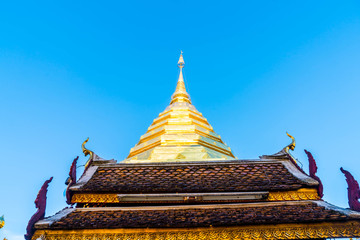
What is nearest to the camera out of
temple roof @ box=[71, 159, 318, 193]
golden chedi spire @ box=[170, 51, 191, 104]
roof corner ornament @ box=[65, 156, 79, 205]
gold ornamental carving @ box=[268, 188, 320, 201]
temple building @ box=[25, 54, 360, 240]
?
temple building @ box=[25, 54, 360, 240]

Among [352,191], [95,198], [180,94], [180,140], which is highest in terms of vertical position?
[180,94]

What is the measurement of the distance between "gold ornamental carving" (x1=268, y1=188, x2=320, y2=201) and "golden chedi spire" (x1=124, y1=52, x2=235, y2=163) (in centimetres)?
377

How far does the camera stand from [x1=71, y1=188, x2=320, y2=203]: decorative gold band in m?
5.87

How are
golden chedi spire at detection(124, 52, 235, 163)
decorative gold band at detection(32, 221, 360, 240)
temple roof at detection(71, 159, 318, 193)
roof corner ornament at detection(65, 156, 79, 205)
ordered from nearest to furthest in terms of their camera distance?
decorative gold band at detection(32, 221, 360, 240), roof corner ornament at detection(65, 156, 79, 205), temple roof at detection(71, 159, 318, 193), golden chedi spire at detection(124, 52, 235, 163)

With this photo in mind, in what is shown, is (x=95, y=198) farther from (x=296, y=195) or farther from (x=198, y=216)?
(x=296, y=195)

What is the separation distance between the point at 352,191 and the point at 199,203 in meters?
2.64

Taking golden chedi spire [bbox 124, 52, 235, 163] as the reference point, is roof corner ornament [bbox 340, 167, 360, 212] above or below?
below

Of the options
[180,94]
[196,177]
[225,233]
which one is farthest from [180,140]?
[225,233]

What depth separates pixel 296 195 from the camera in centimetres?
589

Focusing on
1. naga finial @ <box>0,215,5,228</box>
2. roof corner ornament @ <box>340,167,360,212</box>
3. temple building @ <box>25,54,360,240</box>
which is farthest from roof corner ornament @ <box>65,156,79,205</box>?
roof corner ornament @ <box>340,167,360,212</box>

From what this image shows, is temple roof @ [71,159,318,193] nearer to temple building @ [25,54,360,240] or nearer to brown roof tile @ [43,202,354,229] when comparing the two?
temple building @ [25,54,360,240]

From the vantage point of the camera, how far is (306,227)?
15.2ft

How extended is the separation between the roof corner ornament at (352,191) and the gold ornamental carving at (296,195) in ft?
2.12

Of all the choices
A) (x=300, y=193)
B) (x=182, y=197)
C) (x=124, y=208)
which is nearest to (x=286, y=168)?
(x=300, y=193)
